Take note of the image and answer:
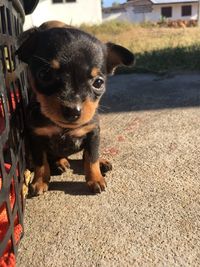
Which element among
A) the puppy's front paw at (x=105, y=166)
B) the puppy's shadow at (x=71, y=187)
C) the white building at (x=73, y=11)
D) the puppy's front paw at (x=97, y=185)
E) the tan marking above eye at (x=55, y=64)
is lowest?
the white building at (x=73, y=11)

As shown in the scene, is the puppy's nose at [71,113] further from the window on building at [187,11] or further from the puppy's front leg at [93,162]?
the window on building at [187,11]

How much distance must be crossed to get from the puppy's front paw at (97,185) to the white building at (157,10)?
32570 millimetres

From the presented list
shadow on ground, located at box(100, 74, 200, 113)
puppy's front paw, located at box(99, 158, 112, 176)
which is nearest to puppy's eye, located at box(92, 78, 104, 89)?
puppy's front paw, located at box(99, 158, 112, 176)

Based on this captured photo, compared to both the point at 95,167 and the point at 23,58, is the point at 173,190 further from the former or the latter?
the point at 23,58

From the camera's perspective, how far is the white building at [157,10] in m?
34.3

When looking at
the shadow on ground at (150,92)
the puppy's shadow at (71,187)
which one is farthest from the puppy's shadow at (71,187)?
the shadow on ground at (150,92)

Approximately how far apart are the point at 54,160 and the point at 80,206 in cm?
49

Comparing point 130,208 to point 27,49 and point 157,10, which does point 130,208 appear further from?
point 157,10

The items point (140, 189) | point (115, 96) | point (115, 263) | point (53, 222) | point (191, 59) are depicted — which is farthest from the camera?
point (191, 59)

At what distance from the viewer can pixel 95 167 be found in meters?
2.35

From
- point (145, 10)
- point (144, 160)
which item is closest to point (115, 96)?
point (144, 160)

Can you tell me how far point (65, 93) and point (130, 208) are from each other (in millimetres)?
612

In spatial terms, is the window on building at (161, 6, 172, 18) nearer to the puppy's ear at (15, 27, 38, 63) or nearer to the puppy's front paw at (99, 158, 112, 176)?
the puppy's front paw at (99, 158, 112, 176)

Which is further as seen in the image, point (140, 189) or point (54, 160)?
point (54, 160)
